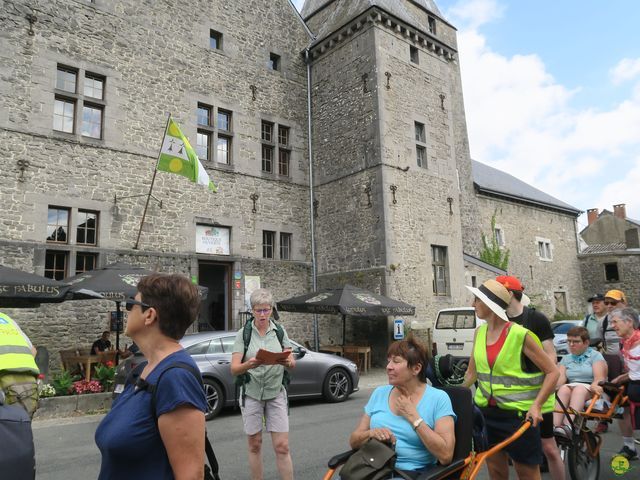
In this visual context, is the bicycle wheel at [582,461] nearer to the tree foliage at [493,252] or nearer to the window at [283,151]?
the window at [283,151]

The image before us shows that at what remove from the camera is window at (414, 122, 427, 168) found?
16.2 metres

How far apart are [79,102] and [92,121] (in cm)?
57

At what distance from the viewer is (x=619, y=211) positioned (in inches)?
1394

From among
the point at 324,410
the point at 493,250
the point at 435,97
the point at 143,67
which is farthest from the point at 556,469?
the point at 493,250

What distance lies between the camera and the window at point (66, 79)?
39.4 ft

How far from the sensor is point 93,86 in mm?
12547

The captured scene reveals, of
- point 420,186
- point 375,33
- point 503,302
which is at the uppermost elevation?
point 375,33

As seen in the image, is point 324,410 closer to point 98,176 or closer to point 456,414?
point 456,414

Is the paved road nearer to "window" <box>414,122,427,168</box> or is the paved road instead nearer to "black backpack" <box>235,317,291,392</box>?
"black backpack" <box>235,317,291,392</box>

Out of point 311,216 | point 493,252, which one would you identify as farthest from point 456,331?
point 493,252

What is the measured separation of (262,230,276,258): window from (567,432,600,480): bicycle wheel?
1205cm

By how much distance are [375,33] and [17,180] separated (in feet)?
37.0

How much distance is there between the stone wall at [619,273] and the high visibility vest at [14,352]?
31992 millimetres

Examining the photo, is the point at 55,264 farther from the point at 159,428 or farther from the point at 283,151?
the point at 159,428
